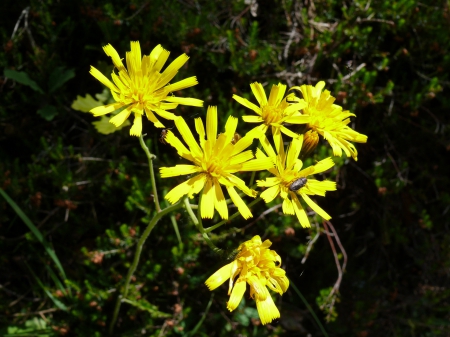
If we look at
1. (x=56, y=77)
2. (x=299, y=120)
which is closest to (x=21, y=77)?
(x=56, y=77)

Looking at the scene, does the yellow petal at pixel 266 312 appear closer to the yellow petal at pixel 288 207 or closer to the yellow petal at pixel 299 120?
the yellow petal at pixel 288 207

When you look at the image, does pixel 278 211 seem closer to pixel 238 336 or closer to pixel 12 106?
pixel 238 336

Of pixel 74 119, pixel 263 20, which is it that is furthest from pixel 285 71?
pixel 74 119

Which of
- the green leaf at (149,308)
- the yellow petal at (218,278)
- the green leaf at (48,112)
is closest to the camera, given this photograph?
the yellow petal at (218,278)

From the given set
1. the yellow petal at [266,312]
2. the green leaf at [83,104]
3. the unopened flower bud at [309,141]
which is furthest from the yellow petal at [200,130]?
the green leaf at [83,104]

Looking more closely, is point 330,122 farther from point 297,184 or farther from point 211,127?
point 211,127
